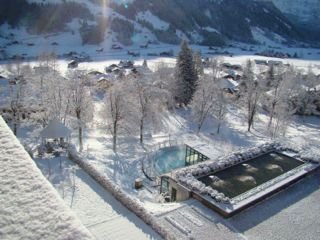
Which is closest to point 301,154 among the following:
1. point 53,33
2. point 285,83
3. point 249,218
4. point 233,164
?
point 233,164

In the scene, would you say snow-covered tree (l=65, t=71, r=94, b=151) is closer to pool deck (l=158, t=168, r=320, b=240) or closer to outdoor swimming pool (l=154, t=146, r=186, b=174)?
outdoor swimming pool (l=154, t=146, r=186, b=174)

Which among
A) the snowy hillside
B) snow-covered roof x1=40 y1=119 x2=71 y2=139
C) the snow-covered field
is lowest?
the snow-covered field

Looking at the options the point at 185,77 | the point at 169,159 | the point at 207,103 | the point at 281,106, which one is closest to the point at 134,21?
the point at 185,77

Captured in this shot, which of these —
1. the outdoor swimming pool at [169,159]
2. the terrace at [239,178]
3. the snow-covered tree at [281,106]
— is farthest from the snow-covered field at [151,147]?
the outdoor swimming pool at [169,159]

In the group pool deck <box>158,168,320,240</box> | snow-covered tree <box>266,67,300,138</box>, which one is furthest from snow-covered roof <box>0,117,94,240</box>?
snow-covered tree <box>266,67,300,138</box>

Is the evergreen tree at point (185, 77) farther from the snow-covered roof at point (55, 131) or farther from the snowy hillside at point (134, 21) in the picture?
the snowy hillside at point (134, 21)
